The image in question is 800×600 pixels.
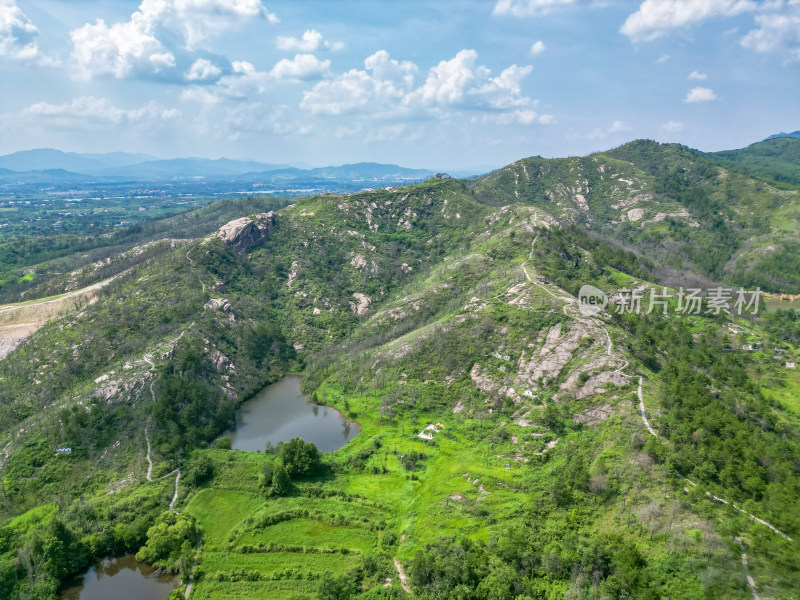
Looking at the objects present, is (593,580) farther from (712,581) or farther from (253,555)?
(253,555)

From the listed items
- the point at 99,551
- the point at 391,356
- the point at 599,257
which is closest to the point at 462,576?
the point at 99,551

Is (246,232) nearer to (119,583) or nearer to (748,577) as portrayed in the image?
(119,583)

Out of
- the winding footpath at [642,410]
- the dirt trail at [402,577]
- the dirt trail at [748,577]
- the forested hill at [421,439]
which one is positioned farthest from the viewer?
the dirt trail at [402,577]

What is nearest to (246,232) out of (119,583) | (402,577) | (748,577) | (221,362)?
(221,362)

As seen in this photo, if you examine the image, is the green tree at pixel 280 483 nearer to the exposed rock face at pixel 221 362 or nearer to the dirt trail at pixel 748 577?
the exposed rock face at pixel 221 362

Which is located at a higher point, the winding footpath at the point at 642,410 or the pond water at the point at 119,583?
the winding footpath at the point at 642,410

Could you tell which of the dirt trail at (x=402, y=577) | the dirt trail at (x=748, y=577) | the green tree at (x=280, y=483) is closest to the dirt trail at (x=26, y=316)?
the green tree at (x=280, y=483)
